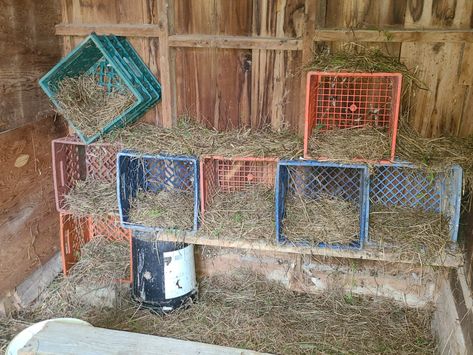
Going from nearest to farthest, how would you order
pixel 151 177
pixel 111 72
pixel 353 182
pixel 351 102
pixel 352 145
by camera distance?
1. pixel 352 145
2. pixel 351 102
3. pixel 353 182
4. pixel 111 72
5. pixel 151 177

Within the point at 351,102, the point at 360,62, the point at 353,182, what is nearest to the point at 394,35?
the point at 360,62

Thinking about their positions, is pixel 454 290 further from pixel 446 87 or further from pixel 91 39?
pixel 91 39

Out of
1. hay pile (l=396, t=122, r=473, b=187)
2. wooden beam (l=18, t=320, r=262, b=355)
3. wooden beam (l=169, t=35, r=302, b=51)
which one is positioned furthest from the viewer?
wooden beam (l=169, t=35, r=302, b=51)

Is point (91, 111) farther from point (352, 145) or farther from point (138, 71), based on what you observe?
point (352, 145)

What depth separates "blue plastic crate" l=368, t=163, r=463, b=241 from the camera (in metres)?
3.13

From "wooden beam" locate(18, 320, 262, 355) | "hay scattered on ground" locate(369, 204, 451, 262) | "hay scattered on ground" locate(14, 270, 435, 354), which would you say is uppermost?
"hay scattered on ground" locate(369, 204, 451, 262)

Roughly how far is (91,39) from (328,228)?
210 cm

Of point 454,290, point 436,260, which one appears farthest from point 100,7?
point 454,290

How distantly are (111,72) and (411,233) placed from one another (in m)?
2.48

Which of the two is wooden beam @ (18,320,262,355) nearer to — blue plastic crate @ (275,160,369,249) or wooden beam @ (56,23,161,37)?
blue plastic crate @ (275,160,369,249)

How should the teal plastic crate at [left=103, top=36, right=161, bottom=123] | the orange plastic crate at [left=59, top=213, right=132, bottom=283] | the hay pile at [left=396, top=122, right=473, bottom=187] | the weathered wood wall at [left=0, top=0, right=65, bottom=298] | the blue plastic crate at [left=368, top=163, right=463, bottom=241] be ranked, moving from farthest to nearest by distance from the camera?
the orange plastic crate at [left=59, top=213, right=132, bottom=283]
the teal plastic crate at [left=103, top=36, right=161, bottom=123]
the weathered wood wall at [left=0, top=0, right=65, bottom=298]
the blue plastic crate at [left=368, top=163, right=463, bottom=241]
the hay pile at [left=396, top=122, right=473, bottom=187]

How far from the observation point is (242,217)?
344cm

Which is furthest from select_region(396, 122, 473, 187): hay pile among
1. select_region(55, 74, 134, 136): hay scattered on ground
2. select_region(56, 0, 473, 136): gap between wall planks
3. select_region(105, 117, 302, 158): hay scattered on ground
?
select_region(55, 74, 134, 136): hay scattered on ground

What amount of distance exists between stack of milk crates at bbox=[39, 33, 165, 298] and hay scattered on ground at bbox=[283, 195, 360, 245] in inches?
49.9
